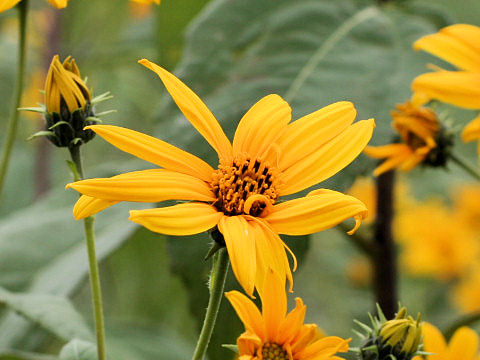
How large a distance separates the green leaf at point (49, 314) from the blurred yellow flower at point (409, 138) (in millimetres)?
277

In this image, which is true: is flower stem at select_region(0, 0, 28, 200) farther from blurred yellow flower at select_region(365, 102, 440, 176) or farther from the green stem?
the green stem

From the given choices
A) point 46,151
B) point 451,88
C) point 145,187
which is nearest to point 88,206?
point 145,187

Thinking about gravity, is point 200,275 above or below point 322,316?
above

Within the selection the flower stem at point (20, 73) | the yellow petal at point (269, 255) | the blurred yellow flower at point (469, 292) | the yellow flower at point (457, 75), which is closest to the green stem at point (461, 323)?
the yellow flower at point (457, 75)

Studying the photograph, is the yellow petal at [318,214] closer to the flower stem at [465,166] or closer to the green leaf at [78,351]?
the green leaf at [78,351]

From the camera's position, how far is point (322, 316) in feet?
4.37

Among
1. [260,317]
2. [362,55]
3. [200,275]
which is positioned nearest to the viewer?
[260,317]

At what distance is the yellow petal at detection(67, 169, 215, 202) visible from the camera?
0.35 metres

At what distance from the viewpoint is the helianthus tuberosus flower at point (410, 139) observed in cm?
58

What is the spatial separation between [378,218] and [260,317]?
15.0 inches

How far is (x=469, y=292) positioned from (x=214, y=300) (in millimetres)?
1027

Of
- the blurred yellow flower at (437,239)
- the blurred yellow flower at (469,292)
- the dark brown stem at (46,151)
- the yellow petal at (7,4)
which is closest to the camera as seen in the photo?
the yellow petal at (7,4)

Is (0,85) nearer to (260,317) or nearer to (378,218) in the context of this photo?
(378,218)

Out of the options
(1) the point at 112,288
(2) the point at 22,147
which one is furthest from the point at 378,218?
(2) the point at 22,147
